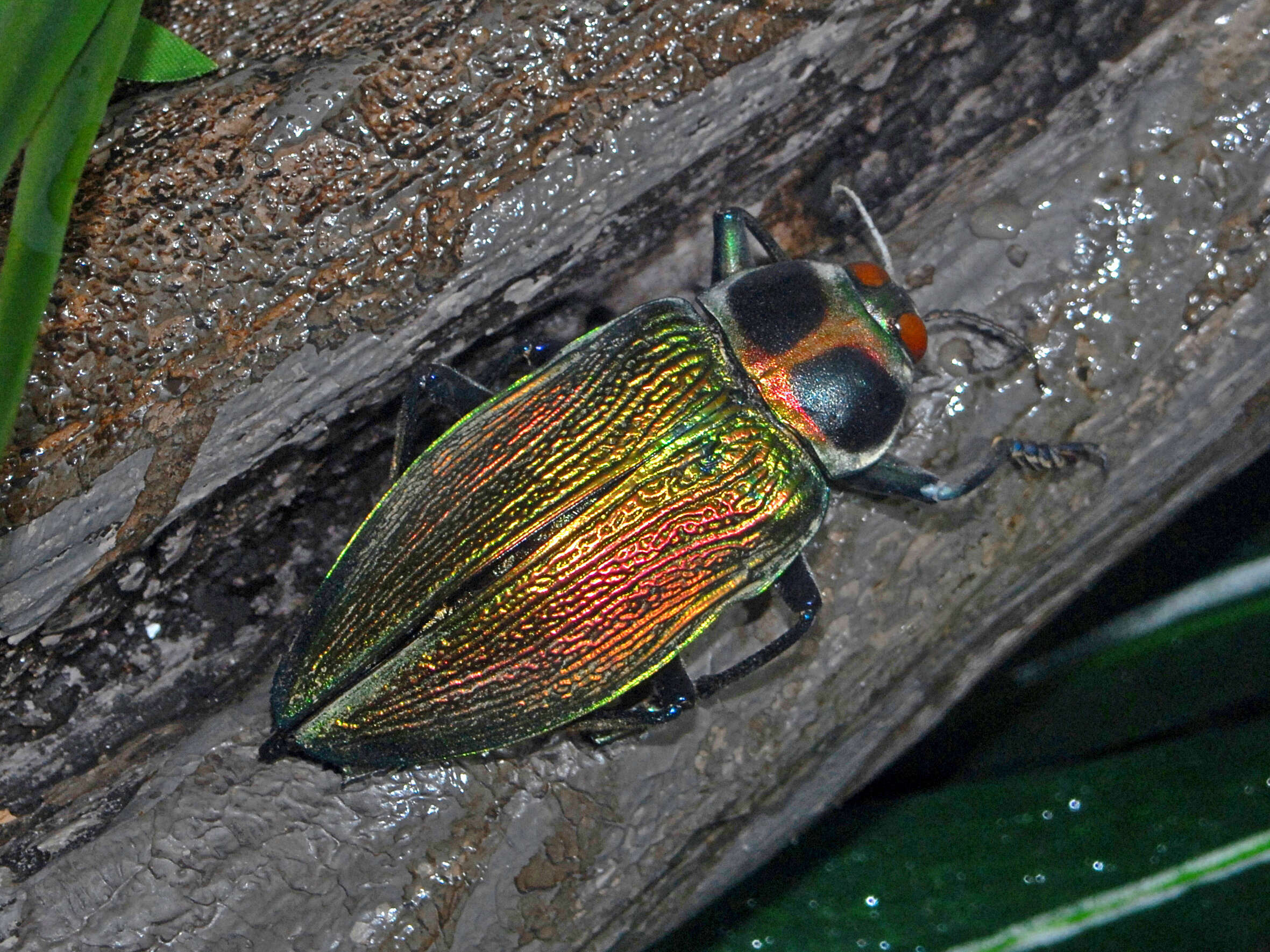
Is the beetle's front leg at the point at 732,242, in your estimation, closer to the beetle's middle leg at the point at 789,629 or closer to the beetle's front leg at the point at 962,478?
the beetle's front leg at the point at 962,478

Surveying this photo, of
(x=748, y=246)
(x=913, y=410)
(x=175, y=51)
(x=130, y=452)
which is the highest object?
(x=175, y=51)

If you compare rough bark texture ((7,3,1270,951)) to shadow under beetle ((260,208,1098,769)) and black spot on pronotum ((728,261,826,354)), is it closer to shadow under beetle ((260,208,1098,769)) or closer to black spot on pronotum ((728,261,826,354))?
shadow under beetle ((260,208,1098,769))

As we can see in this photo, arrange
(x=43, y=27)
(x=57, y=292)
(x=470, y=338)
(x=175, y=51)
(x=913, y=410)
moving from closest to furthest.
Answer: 1. (x=43, y=27)
2. (x=57, y=292)
3. (x=175, y=51)
4. (x=470, y=338)
5. (x=913, y=410)

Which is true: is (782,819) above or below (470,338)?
below

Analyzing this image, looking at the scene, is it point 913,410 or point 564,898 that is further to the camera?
point 913,410

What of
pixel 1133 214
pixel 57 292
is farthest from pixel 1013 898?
pixel 57 292

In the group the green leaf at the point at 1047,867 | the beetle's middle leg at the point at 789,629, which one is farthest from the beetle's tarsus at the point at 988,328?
the green leaf at the point at 1047,867

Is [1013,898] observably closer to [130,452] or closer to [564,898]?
[564,898]

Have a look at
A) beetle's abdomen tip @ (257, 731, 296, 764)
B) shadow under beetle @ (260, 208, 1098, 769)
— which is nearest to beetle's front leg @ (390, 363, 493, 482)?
shadow under beetle @ (260, 208, 1098, 769)
